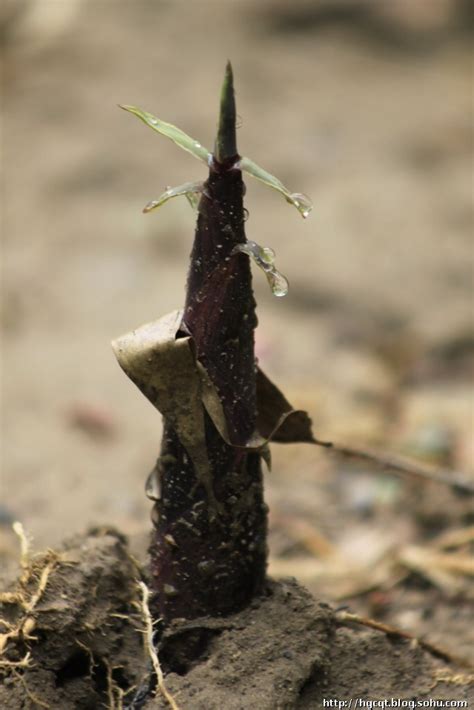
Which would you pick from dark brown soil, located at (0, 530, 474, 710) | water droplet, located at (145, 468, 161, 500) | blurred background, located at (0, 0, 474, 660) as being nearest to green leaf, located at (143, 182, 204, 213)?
water droplet, located at (145, 468, 161, 500)

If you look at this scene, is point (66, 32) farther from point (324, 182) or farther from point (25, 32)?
point (324, 182)

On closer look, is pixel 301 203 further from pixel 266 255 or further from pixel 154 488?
pixel 154 488

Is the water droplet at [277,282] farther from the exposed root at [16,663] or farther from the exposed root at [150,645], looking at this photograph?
the exposed root at [16,663]

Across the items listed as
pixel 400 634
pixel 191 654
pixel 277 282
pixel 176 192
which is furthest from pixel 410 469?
pixel 176 192

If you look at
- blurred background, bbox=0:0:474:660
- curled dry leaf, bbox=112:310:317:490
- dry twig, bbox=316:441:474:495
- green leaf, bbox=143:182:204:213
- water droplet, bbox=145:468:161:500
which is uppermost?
blurred background, bbox=0:0:474:660

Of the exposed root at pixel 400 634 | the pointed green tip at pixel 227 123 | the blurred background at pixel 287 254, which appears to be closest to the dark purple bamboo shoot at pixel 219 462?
the pointed green tip at pixel 227 123

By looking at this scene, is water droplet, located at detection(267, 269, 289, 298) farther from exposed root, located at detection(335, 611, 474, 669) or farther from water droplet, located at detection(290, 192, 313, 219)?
exposed root, located at detection(335, 611, 474, 669)

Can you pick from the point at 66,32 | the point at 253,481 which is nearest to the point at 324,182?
the point at 66,32
